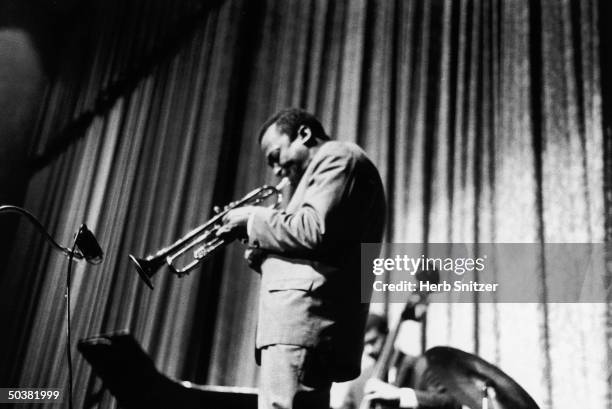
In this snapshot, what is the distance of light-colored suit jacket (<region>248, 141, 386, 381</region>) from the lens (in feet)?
5.69

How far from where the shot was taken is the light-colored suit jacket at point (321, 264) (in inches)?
68.3

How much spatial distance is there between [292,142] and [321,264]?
0.59 metres

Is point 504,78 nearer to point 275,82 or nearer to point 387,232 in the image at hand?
point 387,232

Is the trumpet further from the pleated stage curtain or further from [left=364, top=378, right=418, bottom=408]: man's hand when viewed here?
the pleated stage curtain

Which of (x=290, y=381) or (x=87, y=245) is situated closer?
(x=290, y=381)

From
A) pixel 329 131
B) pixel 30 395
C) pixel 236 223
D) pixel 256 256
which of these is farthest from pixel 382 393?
pixel 30 395

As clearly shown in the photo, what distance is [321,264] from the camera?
1803 millimetres

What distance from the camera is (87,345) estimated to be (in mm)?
2027

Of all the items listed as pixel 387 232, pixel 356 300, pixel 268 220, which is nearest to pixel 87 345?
pixel 268 220

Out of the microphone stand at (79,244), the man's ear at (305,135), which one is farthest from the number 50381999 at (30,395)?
the man's ear at (305,135)

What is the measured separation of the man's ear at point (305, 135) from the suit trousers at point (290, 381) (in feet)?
2.61

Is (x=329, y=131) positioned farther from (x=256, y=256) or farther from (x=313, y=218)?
(x=313, y=218)

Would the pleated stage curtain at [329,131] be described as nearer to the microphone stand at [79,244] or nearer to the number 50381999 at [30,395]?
the number 50381999 at [30,395]

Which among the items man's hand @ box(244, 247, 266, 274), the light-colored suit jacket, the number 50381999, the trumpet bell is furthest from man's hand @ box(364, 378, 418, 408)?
the number 50381999
